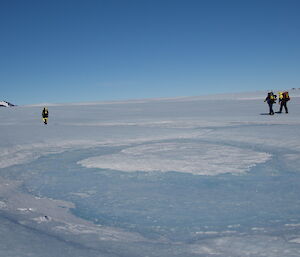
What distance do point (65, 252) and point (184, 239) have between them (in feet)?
4.07

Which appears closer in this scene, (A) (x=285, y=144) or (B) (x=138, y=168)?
(B) (x=138, y=168)

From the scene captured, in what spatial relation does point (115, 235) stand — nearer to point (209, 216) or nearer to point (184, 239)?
point (184, 239)

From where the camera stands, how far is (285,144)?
8.88 meters

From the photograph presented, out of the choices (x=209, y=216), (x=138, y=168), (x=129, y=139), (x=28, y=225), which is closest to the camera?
(x=28, y=225)

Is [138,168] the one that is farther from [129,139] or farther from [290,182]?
[129,139]

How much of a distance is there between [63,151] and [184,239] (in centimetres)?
643

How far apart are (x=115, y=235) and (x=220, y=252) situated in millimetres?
1132

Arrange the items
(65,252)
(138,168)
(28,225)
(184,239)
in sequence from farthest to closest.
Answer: (138,168) → (28,225) → (184,239) → (65,252)

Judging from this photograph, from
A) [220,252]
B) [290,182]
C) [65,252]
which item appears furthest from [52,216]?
[290,182]

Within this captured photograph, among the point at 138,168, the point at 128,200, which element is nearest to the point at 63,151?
the point at 138,168

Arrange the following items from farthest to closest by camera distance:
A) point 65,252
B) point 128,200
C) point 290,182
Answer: point 290,182 → point 128,200 → point 65,252

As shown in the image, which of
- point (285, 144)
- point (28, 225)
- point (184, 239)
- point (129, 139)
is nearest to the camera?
point (184, 239)

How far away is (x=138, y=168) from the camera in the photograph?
6547 mm

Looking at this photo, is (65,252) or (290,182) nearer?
(65,252)
